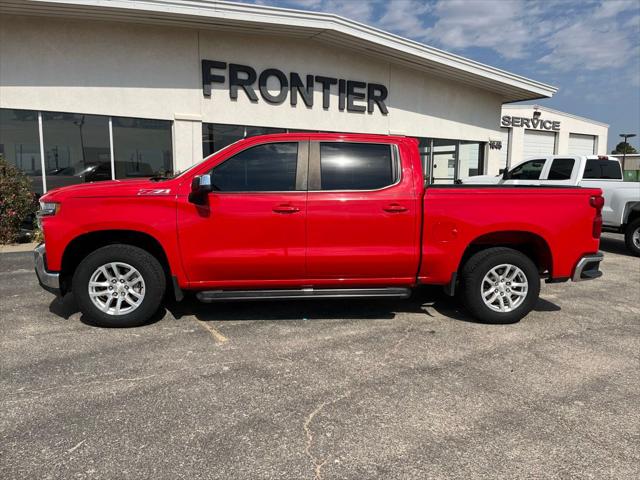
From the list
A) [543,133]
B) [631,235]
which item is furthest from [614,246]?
[543,133]

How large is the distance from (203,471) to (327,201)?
9.00ft

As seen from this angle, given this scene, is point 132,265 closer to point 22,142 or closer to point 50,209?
point 50,209

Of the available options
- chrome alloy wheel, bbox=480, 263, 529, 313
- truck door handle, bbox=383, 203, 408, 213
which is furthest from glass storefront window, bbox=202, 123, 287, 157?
chrome alloy wheel, bbox=480, 263, 529, 313

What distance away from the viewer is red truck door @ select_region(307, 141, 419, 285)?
4.57 metres

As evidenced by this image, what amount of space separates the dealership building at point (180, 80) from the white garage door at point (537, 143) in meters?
12.5

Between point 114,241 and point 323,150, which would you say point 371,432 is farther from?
point 114,241

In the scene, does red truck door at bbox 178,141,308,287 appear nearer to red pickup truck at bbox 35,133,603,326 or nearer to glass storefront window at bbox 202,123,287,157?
red pickup truck at bbox 35,133,603,326

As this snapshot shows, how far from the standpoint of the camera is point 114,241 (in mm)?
4672

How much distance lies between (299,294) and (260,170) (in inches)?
51.2

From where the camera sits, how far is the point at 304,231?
4.56 m

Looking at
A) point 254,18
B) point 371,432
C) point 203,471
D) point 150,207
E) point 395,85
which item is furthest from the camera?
point 395,85

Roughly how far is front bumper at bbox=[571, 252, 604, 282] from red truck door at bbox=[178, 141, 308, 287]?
2.91m

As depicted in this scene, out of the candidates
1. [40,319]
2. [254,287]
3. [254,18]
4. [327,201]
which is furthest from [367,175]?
[254,18]

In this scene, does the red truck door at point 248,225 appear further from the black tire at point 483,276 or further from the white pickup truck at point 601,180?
the white pickup truck at point 601,180
